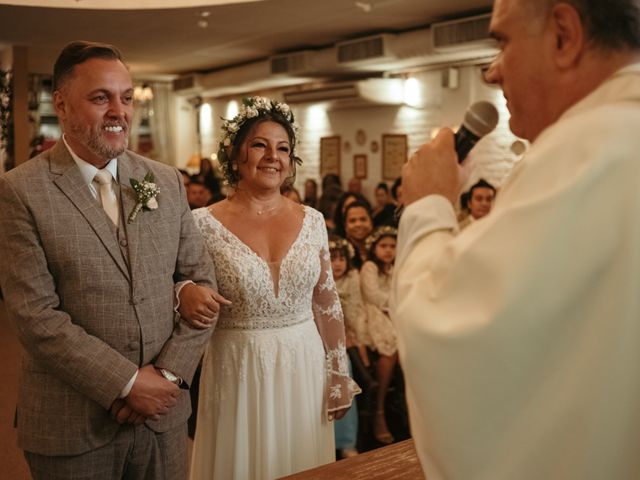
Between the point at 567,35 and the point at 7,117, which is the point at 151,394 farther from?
the point at 7,117

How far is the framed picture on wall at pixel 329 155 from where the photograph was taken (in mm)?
11844

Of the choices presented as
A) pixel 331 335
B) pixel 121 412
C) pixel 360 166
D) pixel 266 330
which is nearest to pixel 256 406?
pixel 266 330

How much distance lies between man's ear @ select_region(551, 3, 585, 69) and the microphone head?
0.88ft

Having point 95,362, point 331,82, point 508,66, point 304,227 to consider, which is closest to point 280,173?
point 304,227

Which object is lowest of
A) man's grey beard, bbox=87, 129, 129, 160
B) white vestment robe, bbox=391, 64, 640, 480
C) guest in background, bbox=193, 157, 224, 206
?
guest in background, bbox=193, 157, 224, 206

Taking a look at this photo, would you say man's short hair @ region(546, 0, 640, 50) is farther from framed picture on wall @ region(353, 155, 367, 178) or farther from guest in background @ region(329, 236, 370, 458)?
framed picture on wall @ region(353, 155, 367, 178)

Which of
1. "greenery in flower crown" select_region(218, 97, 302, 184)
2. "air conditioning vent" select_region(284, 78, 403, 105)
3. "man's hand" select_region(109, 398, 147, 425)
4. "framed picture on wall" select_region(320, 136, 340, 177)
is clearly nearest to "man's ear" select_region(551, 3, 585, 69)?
"man's hand" select_region(109, 398, 147, 425)

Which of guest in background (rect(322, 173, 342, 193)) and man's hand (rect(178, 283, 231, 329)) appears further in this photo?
guest in background (rect(322, 173, 342, 193))

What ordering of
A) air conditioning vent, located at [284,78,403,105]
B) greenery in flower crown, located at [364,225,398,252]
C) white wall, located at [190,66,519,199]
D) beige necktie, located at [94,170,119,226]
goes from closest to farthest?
beige necktie, located at [94,170,119,226] < greenery in flower crown, located at [364,225,398,252] < white wall, located at [190,66,519,199] < air conditioning vent, located at [284,78,403,105]

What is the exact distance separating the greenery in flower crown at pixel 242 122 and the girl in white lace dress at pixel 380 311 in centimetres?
181

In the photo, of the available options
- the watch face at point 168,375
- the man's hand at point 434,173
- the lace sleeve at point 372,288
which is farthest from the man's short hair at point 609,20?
the lace sleeve at point 372,288

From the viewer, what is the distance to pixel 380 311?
15.5 feet

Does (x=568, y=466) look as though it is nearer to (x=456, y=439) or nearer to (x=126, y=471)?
(x=456, y=439)

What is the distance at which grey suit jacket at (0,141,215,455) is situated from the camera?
6.62 feet
